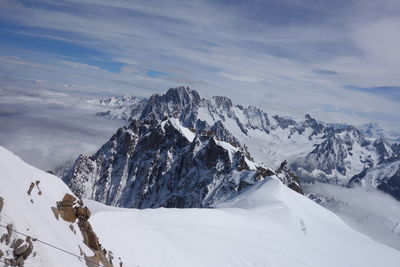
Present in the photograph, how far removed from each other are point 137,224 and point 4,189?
16578 mm

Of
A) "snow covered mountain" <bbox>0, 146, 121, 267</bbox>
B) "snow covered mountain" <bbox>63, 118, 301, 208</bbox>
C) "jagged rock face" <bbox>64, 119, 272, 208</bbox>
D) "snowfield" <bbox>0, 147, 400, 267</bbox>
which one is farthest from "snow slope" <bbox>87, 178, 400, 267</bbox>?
"jagged rock face" <bbox>64, 119, 272, 208</bbox>

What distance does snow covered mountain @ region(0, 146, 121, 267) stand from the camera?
1462cm

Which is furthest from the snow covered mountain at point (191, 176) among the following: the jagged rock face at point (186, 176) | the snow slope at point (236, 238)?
the snow slope at point (236, 238)

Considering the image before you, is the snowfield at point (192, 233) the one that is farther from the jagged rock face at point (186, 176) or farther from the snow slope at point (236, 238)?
the jagged rock face at point (186, 176)

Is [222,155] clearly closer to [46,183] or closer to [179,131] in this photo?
[179,131]

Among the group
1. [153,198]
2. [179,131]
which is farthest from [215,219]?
[179,131]

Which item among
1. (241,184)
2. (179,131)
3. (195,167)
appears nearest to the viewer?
(241,184)

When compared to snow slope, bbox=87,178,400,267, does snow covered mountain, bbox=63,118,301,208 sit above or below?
below

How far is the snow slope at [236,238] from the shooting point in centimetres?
2739

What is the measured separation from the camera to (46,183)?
806 inches

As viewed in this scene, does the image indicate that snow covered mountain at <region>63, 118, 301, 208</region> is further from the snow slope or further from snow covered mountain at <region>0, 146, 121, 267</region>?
snow covered mountain at <region>0, 146, 121, 267</region>

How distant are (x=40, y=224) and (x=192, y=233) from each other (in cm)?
2201

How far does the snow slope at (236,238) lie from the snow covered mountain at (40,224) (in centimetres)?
469

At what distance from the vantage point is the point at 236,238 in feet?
128
